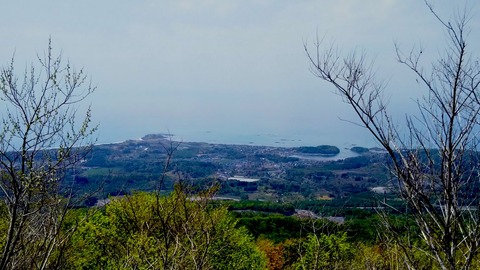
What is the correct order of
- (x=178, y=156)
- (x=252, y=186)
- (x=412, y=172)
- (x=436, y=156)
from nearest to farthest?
1. (x=412, y=172)
2. (x=436, y=156)
3. (x=252, y=186)
4. (x=178, y=156)

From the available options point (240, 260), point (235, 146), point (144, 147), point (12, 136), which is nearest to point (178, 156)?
point (144, 147)

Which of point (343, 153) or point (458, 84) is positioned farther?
point (343, 153)

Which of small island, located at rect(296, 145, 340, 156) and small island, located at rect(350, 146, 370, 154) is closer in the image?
small island, located at rect(350, 146, 370, 154)

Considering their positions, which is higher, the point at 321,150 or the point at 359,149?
the point at 359,149

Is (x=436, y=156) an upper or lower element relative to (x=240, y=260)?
upper

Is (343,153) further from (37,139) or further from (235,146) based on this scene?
(37,139)

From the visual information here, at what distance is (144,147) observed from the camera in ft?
282

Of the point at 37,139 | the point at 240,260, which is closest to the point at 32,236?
the point at 37,139

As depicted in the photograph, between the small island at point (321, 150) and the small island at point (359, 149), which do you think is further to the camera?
the small island at point (321, 150)

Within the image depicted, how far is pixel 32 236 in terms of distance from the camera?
425cm

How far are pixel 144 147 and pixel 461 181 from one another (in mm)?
85157

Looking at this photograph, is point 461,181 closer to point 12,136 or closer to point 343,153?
point 12,136

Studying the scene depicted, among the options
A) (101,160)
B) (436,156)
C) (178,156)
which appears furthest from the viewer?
(178,156)

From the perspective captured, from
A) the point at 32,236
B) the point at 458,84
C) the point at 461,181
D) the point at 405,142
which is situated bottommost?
the point at 32,236
